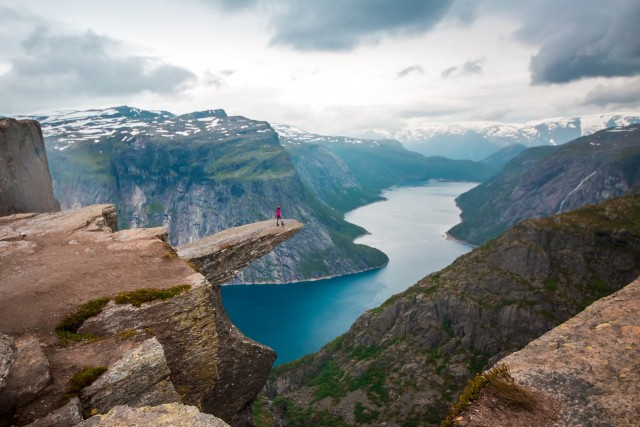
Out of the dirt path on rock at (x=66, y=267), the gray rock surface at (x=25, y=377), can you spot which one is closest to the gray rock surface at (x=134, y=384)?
the gray rock surface at (x=25, y=377)

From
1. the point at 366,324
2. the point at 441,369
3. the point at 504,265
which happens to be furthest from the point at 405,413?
the point at 504,265

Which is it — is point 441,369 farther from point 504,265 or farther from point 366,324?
point 504,265

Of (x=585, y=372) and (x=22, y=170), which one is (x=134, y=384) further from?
(x=22, y=170)

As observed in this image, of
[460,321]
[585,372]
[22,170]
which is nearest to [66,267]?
[22,170]

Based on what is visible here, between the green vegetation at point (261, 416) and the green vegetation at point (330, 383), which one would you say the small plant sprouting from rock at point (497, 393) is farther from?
the green vegetation at point (330, 383)

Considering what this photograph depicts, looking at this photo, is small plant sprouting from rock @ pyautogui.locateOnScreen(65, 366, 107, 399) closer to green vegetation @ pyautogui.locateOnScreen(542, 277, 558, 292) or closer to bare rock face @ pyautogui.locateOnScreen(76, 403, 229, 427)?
bare rock face @ pyautogui.locateOnScreen(76, 403, 229, 427)

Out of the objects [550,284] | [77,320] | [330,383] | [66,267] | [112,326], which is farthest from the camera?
[330,383]

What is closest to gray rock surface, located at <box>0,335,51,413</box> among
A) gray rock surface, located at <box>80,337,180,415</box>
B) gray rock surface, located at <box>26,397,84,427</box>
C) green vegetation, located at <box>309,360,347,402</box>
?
gray rock surface, located at <box>26,397,84,427</box>
